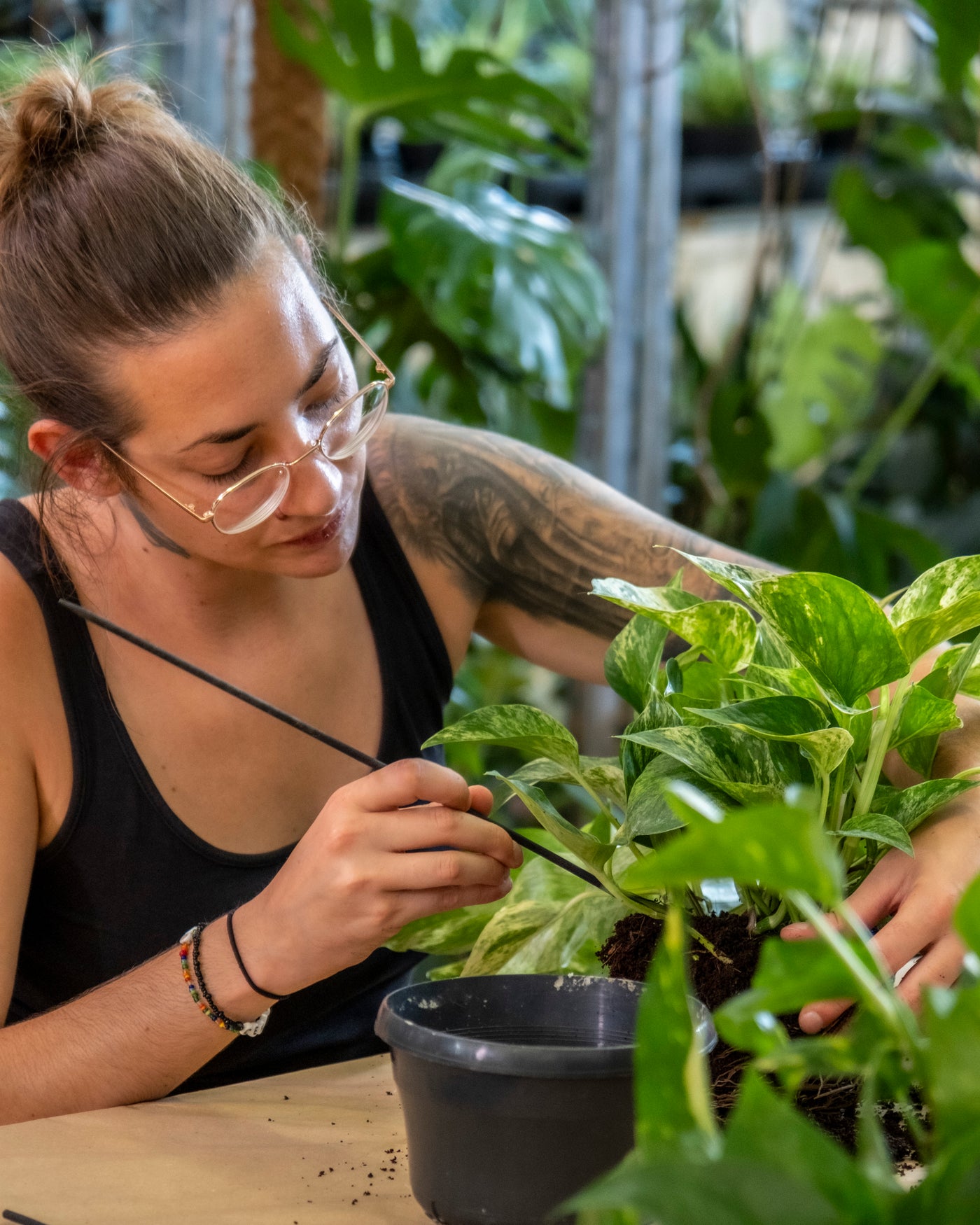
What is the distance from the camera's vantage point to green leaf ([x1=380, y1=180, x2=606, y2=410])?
200cm

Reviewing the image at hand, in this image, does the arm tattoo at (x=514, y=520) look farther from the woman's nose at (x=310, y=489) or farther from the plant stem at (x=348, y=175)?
the plant stem at (x=348, y=175)

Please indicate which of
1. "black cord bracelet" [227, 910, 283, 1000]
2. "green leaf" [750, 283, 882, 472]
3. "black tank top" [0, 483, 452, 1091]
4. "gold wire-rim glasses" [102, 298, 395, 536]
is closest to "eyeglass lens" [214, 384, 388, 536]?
"gold wire-rim glasses" [102, 298, 395, 536]

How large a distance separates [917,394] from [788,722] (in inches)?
92.3

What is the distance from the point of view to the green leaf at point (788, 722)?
0.61 m

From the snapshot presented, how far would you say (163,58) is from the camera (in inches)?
95.4

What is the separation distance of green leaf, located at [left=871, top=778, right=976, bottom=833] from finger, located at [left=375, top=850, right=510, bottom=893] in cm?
24

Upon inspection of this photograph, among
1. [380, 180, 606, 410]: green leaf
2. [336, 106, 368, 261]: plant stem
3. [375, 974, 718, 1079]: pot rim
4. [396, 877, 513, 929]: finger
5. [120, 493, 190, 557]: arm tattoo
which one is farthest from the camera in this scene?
[336, 106, 368, 261]: plant stem

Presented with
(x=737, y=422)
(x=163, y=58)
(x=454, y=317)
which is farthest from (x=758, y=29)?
(x=454, y=317)

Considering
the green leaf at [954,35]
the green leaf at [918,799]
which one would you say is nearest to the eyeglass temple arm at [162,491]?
the green leaf at [918,799]

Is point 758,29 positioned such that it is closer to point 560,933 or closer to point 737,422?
point 737,422

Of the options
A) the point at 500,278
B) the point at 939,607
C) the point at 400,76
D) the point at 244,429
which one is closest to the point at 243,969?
the point at 244,429

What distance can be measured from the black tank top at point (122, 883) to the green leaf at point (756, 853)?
2.81 feet

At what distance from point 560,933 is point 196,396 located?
472 mm

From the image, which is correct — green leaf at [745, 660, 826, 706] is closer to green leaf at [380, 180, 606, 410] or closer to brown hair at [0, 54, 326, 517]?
brown hair at [0, 54, 326, 517]
